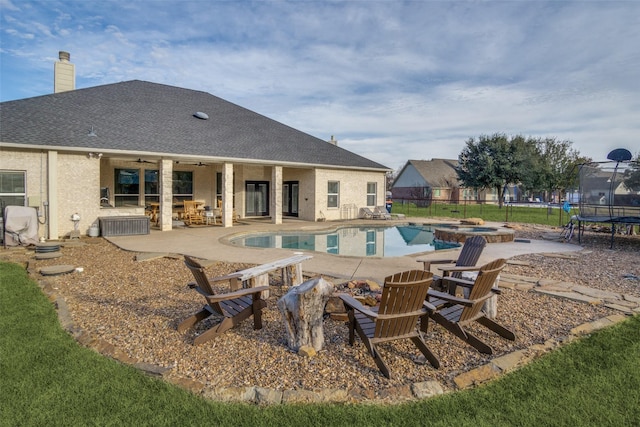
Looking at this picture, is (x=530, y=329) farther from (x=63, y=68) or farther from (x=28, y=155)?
(x=63, y=68)

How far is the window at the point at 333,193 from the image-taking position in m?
19.3

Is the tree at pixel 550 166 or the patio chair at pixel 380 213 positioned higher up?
the tree at pixel 550 166

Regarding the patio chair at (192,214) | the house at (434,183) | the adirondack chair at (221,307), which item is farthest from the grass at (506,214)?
the adirondack chair at (221,307)

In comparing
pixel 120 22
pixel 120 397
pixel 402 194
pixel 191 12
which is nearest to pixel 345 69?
pixel 191 12

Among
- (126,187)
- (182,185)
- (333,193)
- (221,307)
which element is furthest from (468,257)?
(182,185)

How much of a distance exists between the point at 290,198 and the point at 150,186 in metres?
7.57

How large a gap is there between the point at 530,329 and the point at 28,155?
14.1m

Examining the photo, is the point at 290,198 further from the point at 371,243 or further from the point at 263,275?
the point at 263,275

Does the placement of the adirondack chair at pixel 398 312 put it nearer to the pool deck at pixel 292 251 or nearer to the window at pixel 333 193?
the pool deck at pixel 292 251

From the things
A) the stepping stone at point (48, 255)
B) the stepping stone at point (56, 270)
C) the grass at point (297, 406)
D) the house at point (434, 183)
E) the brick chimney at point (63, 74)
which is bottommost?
the grass at point (297, 406)

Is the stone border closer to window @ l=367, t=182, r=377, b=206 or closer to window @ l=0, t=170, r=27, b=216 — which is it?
window @ l=0, t=170, r=27, b=216

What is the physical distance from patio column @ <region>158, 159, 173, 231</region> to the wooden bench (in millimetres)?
9462

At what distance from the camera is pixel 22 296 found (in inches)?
216

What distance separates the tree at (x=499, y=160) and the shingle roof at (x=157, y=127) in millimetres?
22835
